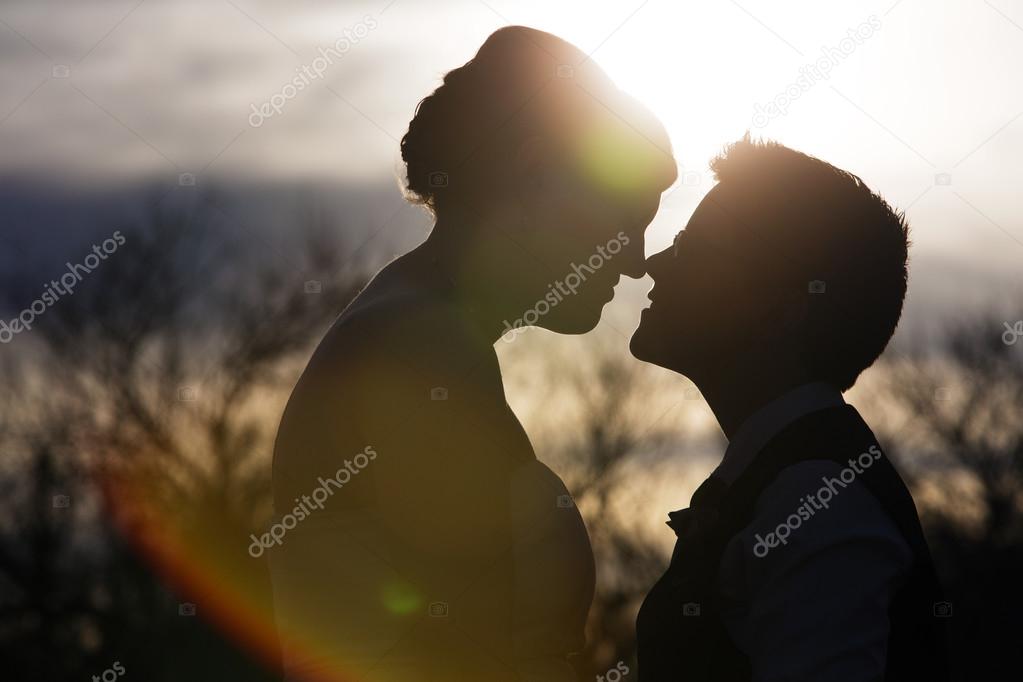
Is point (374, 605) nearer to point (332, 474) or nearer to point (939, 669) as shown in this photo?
point (332, 474)

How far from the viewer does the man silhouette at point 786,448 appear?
9.98 ft

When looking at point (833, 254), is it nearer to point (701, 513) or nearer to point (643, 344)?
point (643, 344)

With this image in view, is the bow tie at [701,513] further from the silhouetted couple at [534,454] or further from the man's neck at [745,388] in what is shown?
the man's neck at [745,388]

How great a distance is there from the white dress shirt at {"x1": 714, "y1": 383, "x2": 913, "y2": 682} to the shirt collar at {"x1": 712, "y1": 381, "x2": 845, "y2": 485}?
314mm

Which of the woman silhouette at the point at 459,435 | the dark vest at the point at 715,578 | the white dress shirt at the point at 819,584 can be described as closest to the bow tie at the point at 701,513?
the dark vest at the point at 715,578

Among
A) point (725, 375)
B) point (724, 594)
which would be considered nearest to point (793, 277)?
point (725, 375)

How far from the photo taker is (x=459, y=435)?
321 cm

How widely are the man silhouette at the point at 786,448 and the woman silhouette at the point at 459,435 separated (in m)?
0.43

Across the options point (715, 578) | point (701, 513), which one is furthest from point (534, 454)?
point (715, 578)

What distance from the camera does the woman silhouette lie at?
127 inches

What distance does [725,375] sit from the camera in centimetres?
403

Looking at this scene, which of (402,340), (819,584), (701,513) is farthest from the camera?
(701,513)

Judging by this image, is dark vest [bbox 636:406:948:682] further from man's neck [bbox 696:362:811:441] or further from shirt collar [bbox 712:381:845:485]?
man's neck [bbox 696:362:811:441]

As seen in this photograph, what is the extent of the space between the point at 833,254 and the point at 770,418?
60cm
